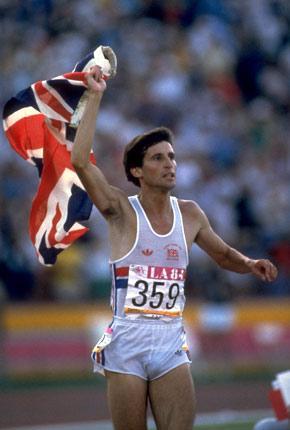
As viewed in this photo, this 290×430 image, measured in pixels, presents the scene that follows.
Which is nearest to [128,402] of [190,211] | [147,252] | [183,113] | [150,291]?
[150,291]

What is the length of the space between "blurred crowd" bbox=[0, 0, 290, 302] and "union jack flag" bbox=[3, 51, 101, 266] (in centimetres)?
631

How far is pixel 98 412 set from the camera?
12961 millimetres

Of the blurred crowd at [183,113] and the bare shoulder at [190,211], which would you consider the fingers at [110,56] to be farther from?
the blurred crowd at [183,113]

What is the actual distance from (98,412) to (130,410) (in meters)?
6.25

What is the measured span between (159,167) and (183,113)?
9576 millimetres

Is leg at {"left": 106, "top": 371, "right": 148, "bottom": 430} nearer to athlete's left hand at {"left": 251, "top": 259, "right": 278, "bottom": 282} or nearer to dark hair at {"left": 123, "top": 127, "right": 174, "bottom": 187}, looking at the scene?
athlete's left hand at {"left": 251, "top": 259, "right": 278, "bottom": 282}

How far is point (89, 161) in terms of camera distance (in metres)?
6.91

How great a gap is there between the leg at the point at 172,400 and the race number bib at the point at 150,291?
36 centimetres

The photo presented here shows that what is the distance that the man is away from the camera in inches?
270

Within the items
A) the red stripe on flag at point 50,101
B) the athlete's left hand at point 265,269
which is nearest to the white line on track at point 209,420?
the athlete's left hand at point 265,269

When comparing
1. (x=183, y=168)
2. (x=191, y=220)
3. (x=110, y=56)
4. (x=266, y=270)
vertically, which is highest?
(x=183, y=168)

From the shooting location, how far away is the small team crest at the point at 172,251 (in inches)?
277

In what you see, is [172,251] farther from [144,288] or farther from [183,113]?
[183,113]

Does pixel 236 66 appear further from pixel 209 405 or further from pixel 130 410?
pixel 130 410
